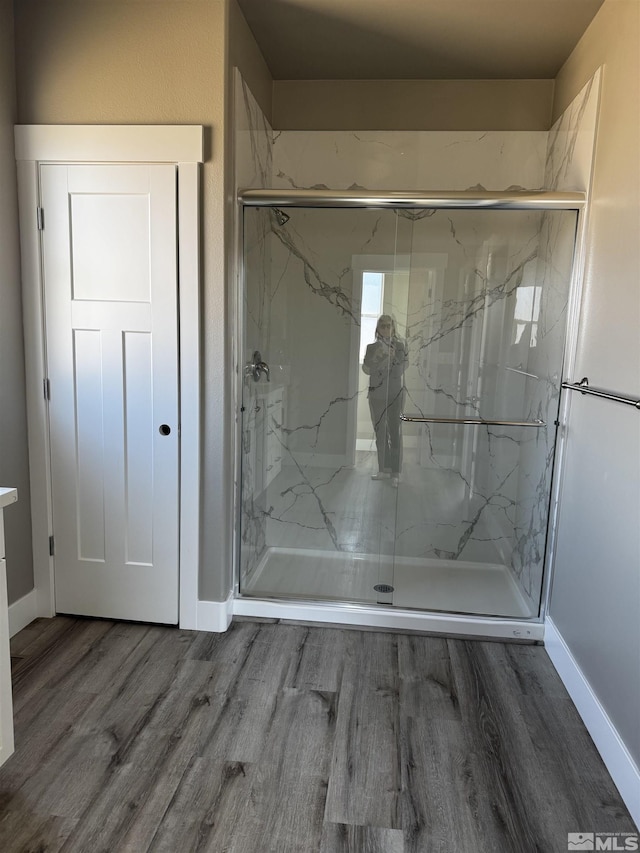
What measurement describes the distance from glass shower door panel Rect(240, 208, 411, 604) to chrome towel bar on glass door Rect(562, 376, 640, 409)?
0.94 m

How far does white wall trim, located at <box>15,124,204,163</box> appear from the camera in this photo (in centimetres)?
239

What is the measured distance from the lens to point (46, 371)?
8.63 feet

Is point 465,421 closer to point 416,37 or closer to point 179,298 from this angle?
point 179,298

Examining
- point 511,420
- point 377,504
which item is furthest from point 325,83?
point 377,504

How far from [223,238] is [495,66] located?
1.69 metres

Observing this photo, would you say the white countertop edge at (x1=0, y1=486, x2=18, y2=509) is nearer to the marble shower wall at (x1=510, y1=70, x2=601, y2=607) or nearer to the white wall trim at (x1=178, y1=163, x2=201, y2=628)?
the white wall trim at (x1=178, y1=163, x2=201, y2=628)

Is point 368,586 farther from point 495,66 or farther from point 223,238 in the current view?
point 495,66

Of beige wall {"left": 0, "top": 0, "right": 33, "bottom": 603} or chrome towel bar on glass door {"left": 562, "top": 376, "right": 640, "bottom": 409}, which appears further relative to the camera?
beige wall {"left": 0, "top": 0, "right": 33, "bottom": 603}

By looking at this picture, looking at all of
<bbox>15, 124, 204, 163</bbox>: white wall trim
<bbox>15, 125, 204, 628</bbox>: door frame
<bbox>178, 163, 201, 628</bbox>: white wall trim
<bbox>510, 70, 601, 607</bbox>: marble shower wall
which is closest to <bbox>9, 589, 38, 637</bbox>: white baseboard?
<bbox>15, 125, 204, 628</bbox>: door frame

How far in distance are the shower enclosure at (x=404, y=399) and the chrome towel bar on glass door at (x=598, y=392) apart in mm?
224

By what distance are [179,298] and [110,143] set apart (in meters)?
0.67

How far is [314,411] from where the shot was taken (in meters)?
3.17

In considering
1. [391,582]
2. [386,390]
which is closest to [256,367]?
[386,390]

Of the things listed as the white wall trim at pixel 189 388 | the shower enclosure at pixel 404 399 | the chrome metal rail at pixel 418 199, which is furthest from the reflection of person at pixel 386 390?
the white wall trim at pixel 189 388
